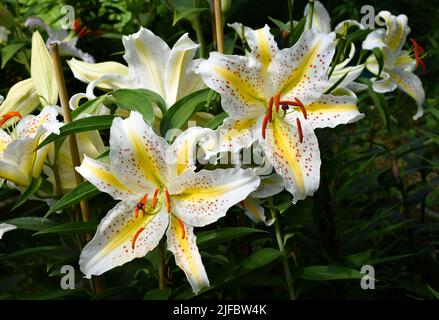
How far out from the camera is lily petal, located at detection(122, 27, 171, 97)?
0.78 metres

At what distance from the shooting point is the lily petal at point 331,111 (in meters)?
0.72

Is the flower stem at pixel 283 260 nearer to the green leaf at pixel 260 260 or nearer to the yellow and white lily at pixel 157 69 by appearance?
the green leaf at pixel 260 260

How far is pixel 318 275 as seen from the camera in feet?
2.80

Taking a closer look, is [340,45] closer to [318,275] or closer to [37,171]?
[318,275]

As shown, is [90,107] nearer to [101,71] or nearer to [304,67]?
[101,71]

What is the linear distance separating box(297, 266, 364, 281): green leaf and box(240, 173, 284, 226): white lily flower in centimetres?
12

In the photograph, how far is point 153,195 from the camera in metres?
0.71

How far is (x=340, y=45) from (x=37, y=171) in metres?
0.46

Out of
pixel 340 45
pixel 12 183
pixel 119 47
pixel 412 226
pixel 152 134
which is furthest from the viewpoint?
pixel 119 47

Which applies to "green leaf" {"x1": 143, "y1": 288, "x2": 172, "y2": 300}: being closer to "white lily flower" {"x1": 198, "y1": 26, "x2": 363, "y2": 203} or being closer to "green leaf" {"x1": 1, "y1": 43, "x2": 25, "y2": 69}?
"white lily flower" {"x1": 198, "y1": 26, "x2": 363, "y2": 203}

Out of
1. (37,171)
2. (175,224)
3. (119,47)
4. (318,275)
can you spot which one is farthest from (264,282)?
(119,47)

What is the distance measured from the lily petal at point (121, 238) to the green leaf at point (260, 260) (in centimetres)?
17

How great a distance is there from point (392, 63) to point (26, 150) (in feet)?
1.83

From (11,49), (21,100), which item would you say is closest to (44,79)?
(21,100)
